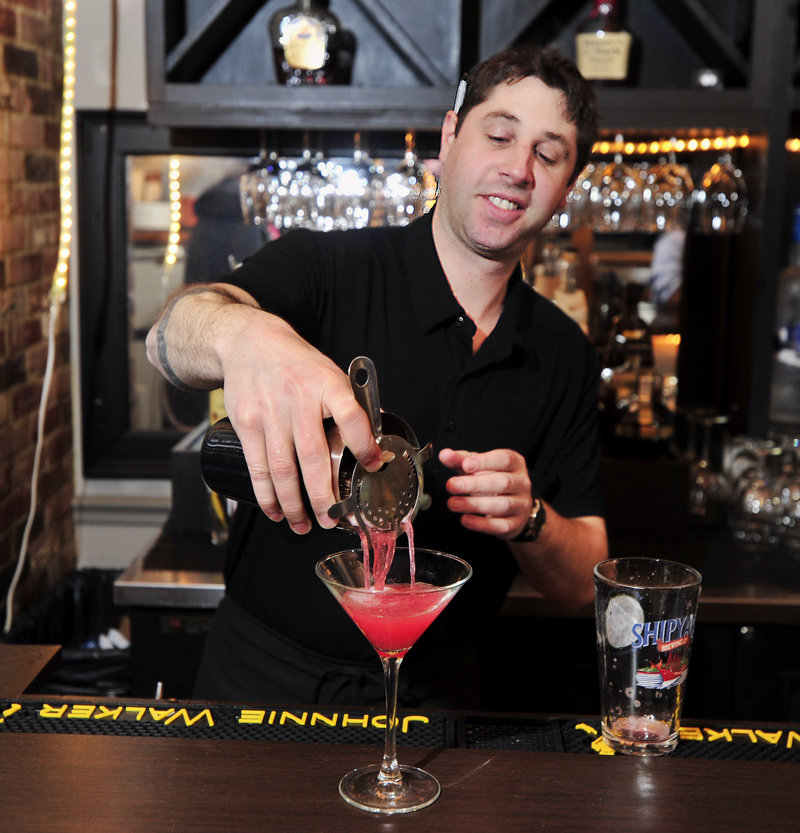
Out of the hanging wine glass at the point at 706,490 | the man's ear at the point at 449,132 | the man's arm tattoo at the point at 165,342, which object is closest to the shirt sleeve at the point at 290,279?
the man's arm tattoo at the point at 165,342

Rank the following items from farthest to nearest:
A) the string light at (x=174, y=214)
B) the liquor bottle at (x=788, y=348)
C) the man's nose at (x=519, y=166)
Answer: the string light at (x=174, y=214), the liquor bottle at (x=788, y=348), the man's nose at (x=519, y=166)

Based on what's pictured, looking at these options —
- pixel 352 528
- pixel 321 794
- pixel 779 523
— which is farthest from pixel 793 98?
pixel 321 794

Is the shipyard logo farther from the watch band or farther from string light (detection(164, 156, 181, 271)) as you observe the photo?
string light (detection(164, 156, 181, 271))

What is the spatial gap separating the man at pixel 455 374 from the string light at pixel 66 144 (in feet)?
4.67

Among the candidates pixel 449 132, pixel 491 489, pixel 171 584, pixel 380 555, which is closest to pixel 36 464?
pixel 171 584

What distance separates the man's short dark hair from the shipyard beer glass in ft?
2.65

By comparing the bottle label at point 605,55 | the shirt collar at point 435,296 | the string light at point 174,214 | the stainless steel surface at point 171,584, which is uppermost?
the bottle label at point 605,55

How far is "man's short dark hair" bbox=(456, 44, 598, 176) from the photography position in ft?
5.51

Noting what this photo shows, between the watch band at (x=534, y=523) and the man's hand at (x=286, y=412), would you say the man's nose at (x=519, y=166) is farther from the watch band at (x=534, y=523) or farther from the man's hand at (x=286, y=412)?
the man's hand at (x=286, y=412)

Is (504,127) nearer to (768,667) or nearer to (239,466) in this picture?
(239,466)

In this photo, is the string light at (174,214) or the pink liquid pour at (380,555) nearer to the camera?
the pink liquid pour at (380,555)

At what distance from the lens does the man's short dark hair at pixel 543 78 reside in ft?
5.51

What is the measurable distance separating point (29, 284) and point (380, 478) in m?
2.07

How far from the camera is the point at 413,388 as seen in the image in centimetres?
170
